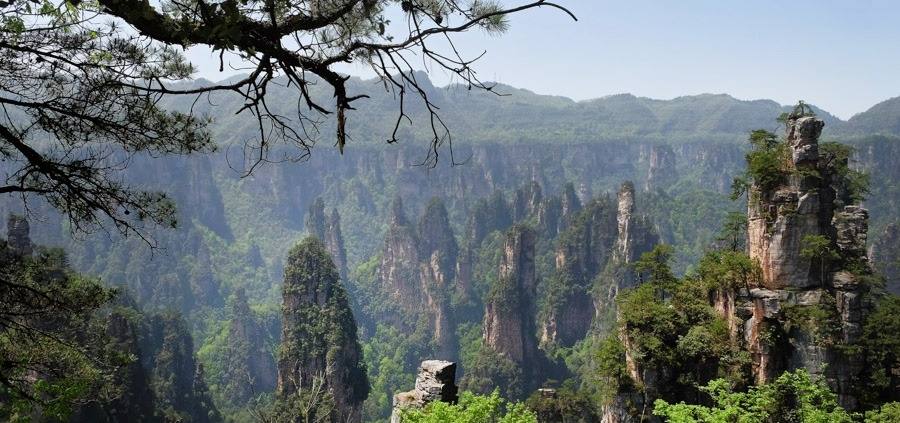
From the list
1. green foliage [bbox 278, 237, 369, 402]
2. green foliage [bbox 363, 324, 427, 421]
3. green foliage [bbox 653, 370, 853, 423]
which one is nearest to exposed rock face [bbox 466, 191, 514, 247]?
green foliage [bbox 363, 324, 427, 421]

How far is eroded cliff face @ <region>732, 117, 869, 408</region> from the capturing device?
52.2ft

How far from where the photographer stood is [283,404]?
34.8 m

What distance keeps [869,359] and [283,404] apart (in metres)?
28.6

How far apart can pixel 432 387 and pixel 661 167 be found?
149503 mm

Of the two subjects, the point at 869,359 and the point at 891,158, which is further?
the point at 891,158

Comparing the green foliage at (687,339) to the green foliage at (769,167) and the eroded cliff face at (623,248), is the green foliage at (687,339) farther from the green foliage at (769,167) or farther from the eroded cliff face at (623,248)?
the eroded cliff face at (623,248)

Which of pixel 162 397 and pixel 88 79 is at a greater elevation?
pixel 88 79

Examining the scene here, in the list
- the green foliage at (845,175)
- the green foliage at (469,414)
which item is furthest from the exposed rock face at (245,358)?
the green foliage at (469,414)

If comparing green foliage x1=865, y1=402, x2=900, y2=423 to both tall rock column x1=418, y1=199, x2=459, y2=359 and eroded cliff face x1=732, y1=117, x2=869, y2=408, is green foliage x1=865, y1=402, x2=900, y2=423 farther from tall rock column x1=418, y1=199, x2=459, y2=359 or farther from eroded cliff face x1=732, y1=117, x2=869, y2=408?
tall rock column x1=418, y1=199, x2=459, y2=359

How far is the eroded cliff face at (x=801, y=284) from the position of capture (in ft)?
52.2

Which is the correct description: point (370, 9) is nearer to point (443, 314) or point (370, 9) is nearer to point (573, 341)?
point (573, 341)

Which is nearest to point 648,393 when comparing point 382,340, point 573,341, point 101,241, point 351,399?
point 351,399

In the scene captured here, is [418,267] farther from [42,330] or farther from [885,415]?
[42,330]

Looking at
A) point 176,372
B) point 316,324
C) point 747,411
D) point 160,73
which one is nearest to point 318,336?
point 316,324
